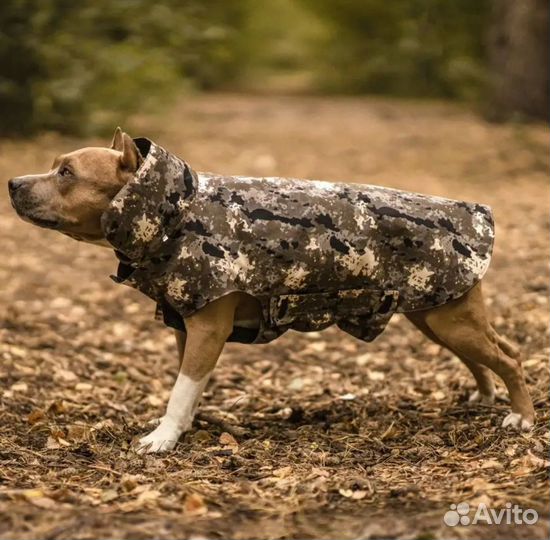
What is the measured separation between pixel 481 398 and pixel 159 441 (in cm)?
178

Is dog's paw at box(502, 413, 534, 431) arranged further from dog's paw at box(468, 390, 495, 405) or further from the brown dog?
dog's paw at box(468, 390, 495, 405)

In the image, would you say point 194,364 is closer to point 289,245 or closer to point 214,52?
point 289,245

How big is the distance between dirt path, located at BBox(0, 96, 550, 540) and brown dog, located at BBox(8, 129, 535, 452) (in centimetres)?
18

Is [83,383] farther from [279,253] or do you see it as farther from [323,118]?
[323,118]

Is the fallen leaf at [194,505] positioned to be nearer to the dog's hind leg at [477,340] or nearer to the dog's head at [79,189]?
the dog's head at [79,189]

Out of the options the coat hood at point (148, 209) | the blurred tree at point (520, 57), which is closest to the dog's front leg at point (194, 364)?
the coat hood at point (148, 209)

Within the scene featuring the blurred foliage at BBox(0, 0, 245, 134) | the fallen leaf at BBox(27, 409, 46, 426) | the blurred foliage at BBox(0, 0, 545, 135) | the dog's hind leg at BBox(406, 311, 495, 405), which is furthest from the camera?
the blurred foliage at BBox(0, 0, 545, 135)

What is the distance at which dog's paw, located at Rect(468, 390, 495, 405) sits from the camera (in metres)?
5.30

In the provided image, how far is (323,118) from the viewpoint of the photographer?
1698 cm

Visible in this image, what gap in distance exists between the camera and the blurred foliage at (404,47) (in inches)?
722

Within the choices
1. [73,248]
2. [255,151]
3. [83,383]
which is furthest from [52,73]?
[83,383]

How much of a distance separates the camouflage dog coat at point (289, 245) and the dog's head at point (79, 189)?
116mm

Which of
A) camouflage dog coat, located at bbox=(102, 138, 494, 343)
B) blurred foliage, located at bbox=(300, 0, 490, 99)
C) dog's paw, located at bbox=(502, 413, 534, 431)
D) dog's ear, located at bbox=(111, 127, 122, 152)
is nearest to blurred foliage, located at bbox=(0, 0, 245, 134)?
blurred foliage, located at bbox=(300, 0, 490, 99)

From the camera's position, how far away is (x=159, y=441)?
14.9 feet
